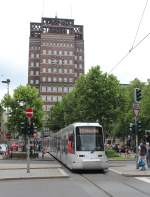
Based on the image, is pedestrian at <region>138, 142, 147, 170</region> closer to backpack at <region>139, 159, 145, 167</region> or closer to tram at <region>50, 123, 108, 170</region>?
backpack at <region>139, 159, 145, 167</region>

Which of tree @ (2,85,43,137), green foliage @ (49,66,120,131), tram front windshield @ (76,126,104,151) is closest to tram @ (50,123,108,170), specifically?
tram front windshield @ (76,126,104,151)

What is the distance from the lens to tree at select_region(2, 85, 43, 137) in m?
57.7

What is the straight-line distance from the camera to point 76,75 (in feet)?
530

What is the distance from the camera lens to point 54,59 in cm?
15688

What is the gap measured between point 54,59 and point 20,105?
326 feet

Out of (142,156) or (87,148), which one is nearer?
(87,148)

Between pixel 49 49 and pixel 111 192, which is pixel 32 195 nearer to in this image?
pixel 111 192

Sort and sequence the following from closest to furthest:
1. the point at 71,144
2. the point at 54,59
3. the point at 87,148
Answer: the point at 87,148
the point at 71,144
the point at 54,59

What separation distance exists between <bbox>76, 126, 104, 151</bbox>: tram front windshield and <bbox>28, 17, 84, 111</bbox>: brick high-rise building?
411 ft

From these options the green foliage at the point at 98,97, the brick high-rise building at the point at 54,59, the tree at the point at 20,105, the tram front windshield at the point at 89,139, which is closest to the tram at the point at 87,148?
the tram front windshield at the point at 89,139

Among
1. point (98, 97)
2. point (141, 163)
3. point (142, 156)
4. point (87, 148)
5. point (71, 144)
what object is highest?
point (98, 97)

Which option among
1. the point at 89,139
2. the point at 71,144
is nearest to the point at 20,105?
the point at 71,144

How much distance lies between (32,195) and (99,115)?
4024cm

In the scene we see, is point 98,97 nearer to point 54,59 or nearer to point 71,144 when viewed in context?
point 71,144
